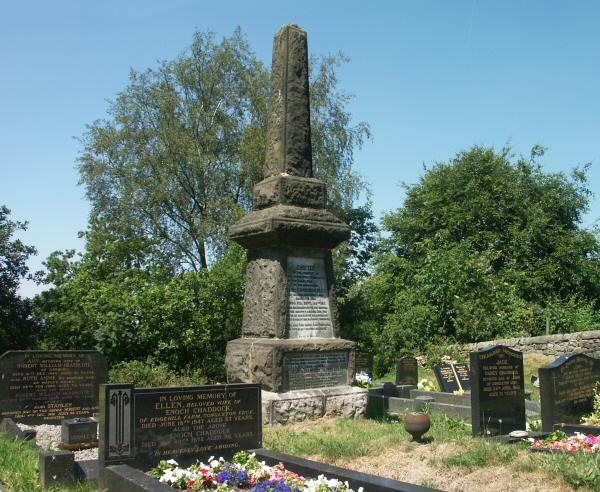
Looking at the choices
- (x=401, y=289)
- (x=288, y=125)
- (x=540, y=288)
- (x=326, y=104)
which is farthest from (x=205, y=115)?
(x=288, y=125)

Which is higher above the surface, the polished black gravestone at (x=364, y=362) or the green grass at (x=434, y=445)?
the polished black gravestone at (x=364, y=362)

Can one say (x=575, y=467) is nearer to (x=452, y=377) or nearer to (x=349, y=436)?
(x=349, y=436)

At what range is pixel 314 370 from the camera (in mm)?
9234

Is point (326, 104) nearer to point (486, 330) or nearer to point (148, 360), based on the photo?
point (486, 330)

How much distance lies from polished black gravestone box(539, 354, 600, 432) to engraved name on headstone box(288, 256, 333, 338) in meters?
3.09

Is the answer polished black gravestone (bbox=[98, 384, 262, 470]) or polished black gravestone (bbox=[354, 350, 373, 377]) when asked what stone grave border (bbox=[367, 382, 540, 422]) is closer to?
polished black gravestone (bbox=[354, 350, 373, 377])

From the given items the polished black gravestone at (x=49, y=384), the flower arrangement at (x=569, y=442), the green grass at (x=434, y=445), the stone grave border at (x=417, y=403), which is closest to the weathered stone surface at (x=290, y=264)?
the green grass at (x=434, y=445)

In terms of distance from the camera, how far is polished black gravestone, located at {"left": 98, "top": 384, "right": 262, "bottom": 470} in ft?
19.6

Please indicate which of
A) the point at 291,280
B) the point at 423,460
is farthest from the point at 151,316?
the point at 423,460

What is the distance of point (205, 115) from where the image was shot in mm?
25156

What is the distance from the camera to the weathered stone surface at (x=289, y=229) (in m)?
9.05

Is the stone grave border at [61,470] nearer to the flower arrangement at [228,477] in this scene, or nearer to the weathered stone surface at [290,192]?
the flower arrangement at [228,477]

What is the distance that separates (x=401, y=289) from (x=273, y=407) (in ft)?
52.7

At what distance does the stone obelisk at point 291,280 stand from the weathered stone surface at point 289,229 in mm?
16
